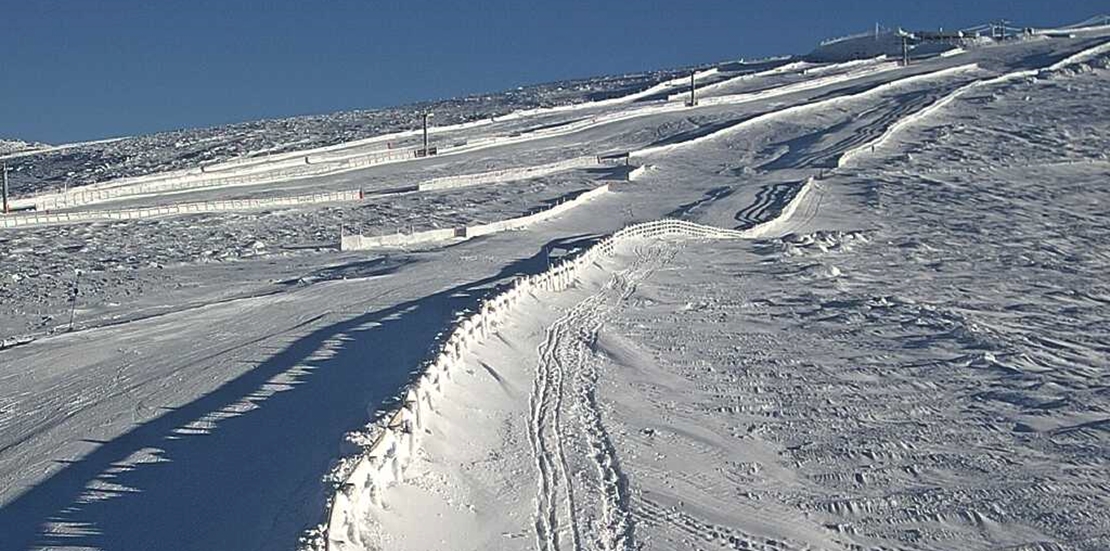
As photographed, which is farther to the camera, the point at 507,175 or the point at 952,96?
the point at 952,96

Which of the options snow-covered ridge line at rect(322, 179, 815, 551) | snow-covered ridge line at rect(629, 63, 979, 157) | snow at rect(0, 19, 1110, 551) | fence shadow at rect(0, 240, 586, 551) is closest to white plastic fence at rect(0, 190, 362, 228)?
snow at rect(0, 19, 1110, 551)

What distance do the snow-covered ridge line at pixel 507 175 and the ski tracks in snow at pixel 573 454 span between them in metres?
34.7

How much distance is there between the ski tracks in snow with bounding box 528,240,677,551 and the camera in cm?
1159

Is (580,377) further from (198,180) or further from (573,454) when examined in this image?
(198,180)

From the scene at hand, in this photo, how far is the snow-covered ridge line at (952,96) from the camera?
61.8m

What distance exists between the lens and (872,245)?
38.1m

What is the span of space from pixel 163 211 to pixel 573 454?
39.6 meters

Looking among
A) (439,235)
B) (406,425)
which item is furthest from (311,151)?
(406,425)

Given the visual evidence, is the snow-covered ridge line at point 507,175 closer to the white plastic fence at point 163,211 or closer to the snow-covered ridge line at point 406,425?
→ the white plastic fence at point 163,211

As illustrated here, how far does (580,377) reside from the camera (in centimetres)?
1873

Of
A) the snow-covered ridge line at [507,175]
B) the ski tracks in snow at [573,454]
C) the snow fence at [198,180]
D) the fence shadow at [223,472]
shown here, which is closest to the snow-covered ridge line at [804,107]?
the snow-covered ridge line at [507,175]

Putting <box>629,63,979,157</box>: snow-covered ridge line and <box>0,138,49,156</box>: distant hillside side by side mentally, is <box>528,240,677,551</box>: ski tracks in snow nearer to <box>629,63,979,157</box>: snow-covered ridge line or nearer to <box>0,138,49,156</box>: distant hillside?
<box>629,63,979,157</box>: snow-covered ridge line

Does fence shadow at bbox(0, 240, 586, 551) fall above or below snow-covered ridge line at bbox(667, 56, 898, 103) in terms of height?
below

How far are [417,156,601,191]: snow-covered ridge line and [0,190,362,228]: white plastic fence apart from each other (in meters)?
4.11
